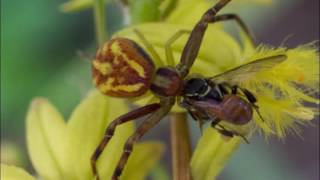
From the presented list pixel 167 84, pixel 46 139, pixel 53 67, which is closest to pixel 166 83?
pixel 167 84

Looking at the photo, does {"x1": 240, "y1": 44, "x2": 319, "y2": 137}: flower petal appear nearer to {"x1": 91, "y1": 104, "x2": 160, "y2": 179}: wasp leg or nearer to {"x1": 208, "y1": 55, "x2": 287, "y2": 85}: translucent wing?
{"x1": 208, "y1": 55, "x2": 287, "y2": 85}: translucent wing

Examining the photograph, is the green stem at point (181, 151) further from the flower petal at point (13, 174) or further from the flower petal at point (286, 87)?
the flower petal at point (13, 174)

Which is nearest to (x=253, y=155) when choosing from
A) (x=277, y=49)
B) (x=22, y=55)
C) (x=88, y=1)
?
(x=22, y=55)

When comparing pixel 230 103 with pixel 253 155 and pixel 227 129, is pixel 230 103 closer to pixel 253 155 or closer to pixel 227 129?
pixel 227 129

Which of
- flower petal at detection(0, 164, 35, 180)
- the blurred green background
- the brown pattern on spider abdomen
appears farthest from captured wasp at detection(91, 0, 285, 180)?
the blurred green background

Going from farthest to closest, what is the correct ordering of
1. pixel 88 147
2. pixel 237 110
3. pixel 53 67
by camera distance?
pixel 53 67 < pixel 88 147 < pixel 237 110

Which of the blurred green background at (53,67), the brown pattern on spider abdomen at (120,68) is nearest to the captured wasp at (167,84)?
the brown pattern on spider abdomen at (120,68)

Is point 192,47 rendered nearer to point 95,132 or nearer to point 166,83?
point 166,83
